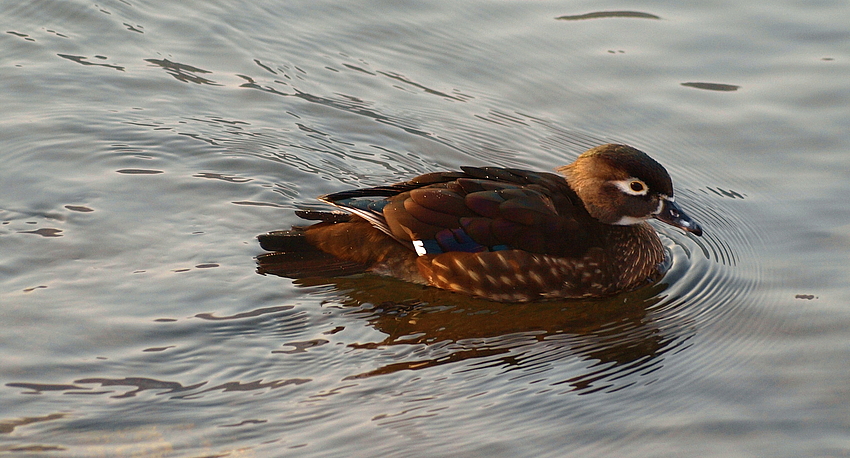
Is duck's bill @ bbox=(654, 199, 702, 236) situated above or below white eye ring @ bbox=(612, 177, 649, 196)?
below

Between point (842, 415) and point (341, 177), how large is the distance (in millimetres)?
4132

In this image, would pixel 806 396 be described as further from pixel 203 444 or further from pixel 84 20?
pixel 84 20

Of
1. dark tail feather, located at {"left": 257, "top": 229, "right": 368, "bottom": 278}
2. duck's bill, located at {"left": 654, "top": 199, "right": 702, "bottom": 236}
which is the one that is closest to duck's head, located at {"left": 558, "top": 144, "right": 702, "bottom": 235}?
duck's bill, located at {"left": 654, "top": 199, "right": 702, "bottom": 236}

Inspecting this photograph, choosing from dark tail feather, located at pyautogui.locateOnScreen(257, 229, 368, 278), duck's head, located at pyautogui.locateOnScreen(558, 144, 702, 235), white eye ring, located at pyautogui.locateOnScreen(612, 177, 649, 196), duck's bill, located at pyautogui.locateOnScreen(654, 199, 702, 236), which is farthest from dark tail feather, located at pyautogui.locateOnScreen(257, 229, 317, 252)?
duck's bill, located at pyautogui.locateOnScreen(654, 199, 702, 236)

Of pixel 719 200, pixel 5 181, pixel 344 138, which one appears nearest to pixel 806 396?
pixel 719 200

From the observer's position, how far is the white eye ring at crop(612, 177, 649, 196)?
7.49 metres

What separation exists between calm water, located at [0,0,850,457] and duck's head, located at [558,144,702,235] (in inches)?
21.2

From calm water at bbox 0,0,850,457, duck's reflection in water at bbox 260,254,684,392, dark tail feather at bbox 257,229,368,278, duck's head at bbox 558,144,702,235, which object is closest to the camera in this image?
calm water at bbox 0,0,850,457

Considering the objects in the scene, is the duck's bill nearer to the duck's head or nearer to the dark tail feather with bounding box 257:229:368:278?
the duck's head

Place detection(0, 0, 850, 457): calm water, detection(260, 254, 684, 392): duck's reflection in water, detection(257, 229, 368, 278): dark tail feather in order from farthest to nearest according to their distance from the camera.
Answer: detection(257, 229, 368, 278): dark tail feather < detection(260, 254, 684, 392): duck's reflection in water < detection(0, 0, 850, 457): calm water

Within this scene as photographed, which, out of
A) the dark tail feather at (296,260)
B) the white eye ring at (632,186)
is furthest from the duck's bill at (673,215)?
the dark tail feather at (296,260)

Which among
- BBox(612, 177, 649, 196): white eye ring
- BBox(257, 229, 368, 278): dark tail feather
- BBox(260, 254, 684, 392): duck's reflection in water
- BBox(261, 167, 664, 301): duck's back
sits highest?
BBox(612, 177, 649, 196): white eye ring

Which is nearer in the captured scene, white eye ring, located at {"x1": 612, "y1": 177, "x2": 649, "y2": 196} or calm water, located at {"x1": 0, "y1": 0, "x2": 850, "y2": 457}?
calm water, located at {"x1": 0, "y1": 0, "x2": 850, "y2": 457}

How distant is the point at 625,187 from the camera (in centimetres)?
750
